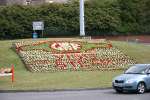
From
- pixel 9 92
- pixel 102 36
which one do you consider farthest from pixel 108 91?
pixel 102 36

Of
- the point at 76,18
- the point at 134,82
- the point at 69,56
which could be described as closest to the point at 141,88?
the point at 134,82

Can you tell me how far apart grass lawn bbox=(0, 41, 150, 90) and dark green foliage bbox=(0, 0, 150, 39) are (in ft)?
83.1

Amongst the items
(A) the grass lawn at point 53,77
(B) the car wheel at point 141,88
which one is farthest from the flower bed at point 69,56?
(B) the car wheel at point 141,88

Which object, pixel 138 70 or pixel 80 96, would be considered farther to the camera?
pixel 138 70

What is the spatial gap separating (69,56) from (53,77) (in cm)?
710

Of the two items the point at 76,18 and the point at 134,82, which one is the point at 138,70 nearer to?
Answer: the point at 134,82

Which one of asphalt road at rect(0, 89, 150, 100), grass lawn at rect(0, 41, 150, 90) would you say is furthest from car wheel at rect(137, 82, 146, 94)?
grass lawn at rect(0, 41, 150, 90)

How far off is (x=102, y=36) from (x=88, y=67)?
33.1 m

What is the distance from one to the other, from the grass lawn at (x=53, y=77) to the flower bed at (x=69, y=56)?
0.85 meters

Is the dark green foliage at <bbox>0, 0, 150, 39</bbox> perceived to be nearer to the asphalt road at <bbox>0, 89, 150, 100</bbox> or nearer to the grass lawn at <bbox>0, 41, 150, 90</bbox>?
the grass lawn at <bbox>0, 41, 150, 90</bbox>

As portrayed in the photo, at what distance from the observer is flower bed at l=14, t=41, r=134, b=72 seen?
A: 42.5 m

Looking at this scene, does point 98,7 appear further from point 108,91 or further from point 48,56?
point 108,91

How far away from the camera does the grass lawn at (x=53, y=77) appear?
32.9 meters

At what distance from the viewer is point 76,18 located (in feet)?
247
